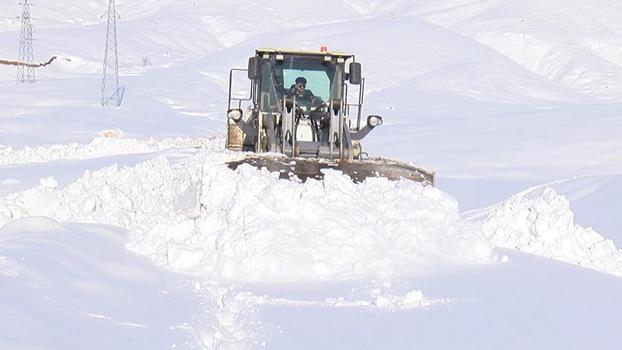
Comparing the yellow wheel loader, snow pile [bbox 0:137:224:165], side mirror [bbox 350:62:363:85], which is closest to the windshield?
the yellow wheel loader

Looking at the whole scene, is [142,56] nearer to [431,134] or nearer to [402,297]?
[431,134]

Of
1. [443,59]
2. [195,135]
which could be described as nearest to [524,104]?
[443,59]

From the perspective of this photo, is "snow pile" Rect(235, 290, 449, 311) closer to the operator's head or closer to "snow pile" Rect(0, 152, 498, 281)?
"snow pile" Rect(0, 152, 498, 281)

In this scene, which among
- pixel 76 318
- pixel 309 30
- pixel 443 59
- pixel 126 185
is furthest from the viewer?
pixel 309 30

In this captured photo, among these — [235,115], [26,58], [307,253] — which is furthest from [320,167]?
[26,58]

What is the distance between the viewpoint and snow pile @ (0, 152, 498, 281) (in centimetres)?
666

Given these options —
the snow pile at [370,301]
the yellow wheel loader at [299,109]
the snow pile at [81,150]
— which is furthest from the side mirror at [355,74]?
the snow pile at [81,150]

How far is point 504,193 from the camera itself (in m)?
14.1

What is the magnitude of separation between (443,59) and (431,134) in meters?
21.7

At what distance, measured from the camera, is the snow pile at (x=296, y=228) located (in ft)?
21.9

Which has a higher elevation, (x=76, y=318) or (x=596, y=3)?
(x=596, y=3)

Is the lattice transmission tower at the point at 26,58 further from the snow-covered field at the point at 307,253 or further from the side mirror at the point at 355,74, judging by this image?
the side mirror at the point at 355,74

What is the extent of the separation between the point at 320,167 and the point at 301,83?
244 centimetres

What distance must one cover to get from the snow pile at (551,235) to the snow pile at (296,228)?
67cm
